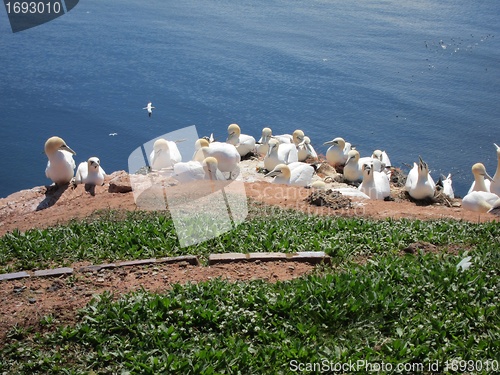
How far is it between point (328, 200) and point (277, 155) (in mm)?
3628

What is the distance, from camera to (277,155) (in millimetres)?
12625

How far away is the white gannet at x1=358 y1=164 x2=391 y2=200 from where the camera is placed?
37.2ft

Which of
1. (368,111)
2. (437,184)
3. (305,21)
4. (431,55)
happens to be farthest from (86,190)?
(305,21)

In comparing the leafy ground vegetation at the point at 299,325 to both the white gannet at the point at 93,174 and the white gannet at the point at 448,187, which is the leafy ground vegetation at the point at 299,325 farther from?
A: the white gannet at the point at 448,187

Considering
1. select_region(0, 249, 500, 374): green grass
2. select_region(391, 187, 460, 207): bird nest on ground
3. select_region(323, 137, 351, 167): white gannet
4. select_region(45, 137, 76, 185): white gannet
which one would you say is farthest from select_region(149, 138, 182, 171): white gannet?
select_region(0, 249, 500, 374): green grass

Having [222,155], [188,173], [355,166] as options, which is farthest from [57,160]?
[355,166]

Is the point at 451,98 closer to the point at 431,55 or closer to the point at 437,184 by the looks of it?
the point at 431,55

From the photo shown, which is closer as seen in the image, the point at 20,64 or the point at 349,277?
the point at 349,277

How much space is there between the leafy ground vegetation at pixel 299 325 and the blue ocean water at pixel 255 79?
26.9 feet

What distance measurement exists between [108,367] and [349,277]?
2.05 metres

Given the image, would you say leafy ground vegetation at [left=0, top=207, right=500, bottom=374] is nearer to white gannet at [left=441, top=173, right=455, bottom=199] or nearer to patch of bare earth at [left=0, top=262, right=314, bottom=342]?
patch of bare earth at [left=0, top=262, right=314, bottom=342]

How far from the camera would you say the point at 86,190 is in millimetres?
10703

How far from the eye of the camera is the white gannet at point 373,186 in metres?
11.3

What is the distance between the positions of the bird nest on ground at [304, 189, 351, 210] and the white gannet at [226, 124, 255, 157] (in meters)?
4.44
